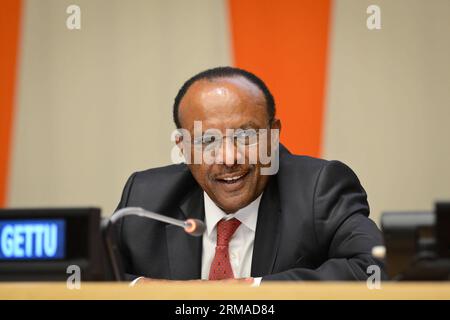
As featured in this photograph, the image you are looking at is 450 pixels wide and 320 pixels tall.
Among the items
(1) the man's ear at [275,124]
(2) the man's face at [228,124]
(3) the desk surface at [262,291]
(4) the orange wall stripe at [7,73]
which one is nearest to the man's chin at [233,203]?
(2) the man's face at [228,124]

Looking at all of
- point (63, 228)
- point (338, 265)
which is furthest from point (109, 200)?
point (63, 228)

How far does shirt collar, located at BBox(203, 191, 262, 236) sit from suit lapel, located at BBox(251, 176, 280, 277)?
3cm

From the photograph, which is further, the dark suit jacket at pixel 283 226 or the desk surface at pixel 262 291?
the dark suit jacket at pixel 283 226

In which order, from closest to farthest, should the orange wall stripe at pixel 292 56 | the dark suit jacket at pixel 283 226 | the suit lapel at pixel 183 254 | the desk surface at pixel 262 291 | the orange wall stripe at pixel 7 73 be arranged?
the desk surface at pixel 262 291 → the dark suit jacket at pixel 283 226 → the suit lapel at pixel 183 254 → the orange wall stripe at pixel 292 56 → the orange wall stripe at pixel 7 73

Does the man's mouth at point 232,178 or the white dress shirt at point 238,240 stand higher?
the man's mouth at point 232,178

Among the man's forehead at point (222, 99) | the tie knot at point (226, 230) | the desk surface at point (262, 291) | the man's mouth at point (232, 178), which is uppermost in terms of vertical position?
the man's forehead at point (222, 99)

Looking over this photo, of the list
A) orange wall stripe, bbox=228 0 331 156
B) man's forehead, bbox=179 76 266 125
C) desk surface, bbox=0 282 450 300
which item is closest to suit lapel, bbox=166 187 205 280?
man's forehead, bbox=179 76 266 125

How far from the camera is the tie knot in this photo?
75.7 inches

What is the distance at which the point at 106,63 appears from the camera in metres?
3.34

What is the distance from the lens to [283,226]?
1.87 metres

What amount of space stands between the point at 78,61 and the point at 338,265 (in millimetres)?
2155

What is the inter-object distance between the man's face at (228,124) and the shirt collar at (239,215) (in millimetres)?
Result: 16

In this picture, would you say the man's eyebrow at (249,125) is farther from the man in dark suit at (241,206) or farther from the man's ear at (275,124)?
the man's ear at (275,124)

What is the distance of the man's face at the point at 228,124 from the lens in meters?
1.83
